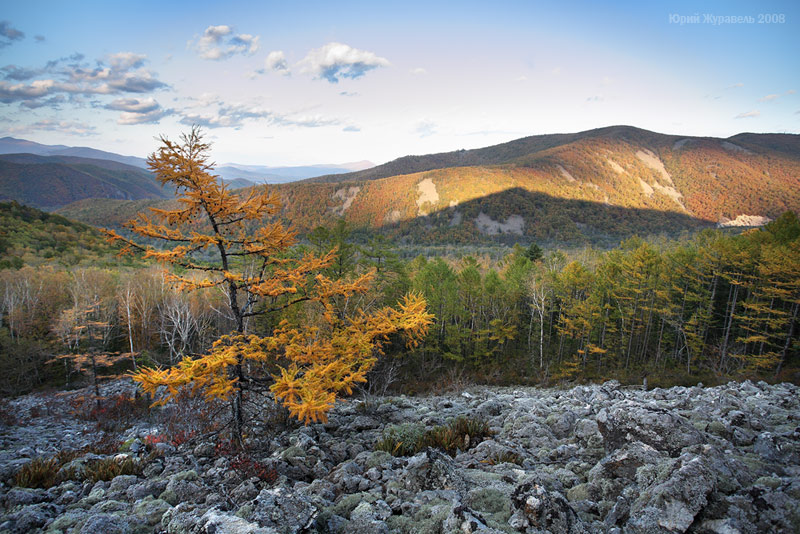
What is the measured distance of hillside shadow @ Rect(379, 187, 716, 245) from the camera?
472 feet

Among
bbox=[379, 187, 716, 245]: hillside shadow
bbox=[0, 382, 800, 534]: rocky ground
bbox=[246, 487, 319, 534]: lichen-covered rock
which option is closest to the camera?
bbox=[0, 382, 800, 534]: rocky ground

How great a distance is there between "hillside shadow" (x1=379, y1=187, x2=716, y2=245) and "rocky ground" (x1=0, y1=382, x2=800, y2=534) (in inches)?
5316

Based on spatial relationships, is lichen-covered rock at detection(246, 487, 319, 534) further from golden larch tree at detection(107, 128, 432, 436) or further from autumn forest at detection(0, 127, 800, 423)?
Result: autumn forest at detection(0, 127, 800, 423)

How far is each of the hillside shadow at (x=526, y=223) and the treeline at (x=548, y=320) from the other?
105432 millimetres

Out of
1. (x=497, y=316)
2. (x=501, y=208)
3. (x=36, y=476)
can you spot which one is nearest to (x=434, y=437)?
(x=36, y=476)

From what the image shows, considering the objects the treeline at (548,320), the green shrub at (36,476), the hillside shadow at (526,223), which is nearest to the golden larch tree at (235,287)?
the green shrub at (36,476)

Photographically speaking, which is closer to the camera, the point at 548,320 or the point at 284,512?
the point at 284,512

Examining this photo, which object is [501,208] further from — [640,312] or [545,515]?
[545,515]

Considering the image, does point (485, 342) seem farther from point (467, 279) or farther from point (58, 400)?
point (58, 400)

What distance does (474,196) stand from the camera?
16475 centimetres

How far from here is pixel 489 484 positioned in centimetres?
518

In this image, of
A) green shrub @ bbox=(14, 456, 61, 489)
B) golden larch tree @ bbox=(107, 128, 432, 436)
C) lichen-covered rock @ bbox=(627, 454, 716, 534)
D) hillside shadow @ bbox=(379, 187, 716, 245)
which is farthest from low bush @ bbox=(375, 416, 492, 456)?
hillside shadow @ bbox=(379, 187, 716, 245)

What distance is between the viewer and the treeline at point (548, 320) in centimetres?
2714

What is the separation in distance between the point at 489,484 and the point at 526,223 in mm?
159763
